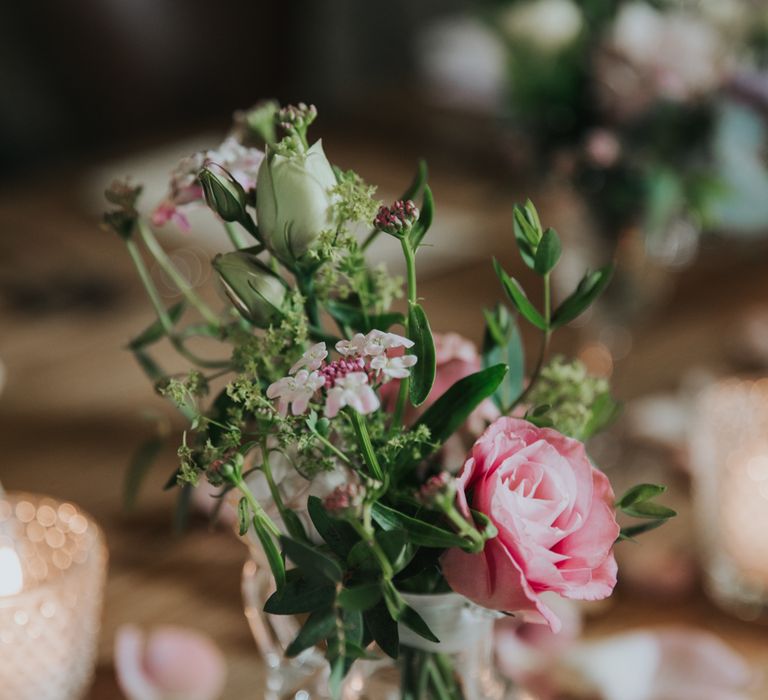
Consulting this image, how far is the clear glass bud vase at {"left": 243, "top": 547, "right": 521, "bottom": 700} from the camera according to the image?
1.68 feet

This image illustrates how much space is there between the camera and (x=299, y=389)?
0.42 meters

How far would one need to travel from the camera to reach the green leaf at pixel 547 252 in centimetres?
49

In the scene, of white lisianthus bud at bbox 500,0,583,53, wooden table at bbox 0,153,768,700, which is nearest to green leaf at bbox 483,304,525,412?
wooden table at bbox 0,153,768,700

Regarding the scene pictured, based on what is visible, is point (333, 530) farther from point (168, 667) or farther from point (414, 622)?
point (168, 667)

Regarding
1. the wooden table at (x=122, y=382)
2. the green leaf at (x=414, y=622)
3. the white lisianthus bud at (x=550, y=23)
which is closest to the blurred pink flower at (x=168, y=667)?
the wooden table at (x=122, y=382)

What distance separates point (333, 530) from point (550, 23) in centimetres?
70

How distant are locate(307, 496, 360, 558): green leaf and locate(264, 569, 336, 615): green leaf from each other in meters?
0.02

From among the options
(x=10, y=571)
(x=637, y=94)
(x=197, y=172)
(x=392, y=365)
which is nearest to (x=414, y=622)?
(x=392, y=365)

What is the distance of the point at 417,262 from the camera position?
133cm

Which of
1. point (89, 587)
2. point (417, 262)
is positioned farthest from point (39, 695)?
point (417, 262)

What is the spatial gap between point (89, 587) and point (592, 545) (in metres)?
0.36

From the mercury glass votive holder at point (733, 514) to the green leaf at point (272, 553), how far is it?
1.52ft

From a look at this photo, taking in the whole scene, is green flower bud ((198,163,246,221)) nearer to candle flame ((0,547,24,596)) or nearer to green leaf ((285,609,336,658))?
green leaf ((285,609,336,658))

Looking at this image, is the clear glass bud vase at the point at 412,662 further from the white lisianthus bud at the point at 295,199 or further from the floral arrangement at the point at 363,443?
the white lisianthus bud at the point at 295,199
